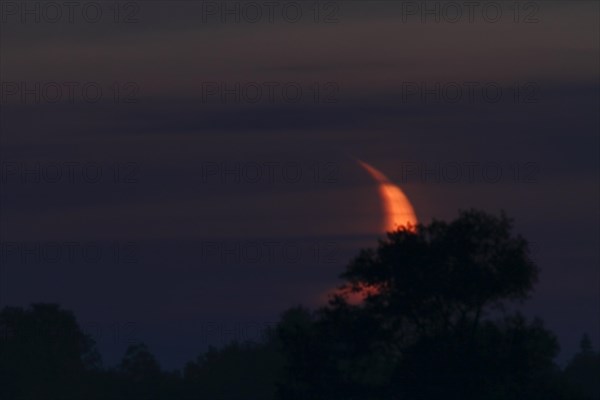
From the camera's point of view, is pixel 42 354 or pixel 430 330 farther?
pixel 42 354

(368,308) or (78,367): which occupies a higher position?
(78,367)

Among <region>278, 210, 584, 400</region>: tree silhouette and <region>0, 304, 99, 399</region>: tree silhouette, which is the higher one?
<region>0, 304, 99, 399</region>: tree silhouette

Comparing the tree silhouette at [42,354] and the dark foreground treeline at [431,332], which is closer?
the dark foreground treeline at [431,332]

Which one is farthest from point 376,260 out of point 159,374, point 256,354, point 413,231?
point 159,374

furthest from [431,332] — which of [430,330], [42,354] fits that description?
[42,354]

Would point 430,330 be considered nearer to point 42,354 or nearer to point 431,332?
point 431,332

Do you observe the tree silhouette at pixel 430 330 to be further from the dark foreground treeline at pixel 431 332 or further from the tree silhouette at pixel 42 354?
the tree silhouette at pixel 42 354

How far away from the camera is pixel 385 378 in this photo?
244 ft

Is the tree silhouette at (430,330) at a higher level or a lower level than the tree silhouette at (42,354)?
lower

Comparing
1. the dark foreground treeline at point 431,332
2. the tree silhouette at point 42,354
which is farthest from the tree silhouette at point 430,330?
the tree silhouette at point 42,354

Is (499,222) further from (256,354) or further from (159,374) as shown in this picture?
(159,374)

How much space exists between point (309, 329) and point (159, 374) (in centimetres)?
9824

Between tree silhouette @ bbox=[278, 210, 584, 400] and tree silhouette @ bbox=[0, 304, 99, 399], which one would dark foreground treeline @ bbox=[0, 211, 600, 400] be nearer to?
tree silhouette @ bbox=[278, 210, 584, 400]

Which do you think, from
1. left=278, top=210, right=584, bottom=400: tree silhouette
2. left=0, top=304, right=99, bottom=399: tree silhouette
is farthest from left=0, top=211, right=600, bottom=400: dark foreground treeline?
left=0, top=304, right=99, bottom=399: tree silhouette
